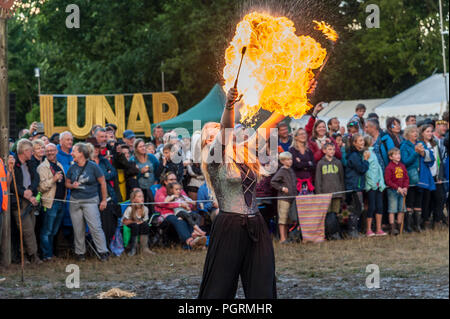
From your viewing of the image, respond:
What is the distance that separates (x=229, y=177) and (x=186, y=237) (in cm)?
565

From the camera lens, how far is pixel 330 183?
38.6 feet

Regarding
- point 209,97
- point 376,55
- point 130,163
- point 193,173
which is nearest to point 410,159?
point 193,173

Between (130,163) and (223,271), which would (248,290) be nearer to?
(223,271)

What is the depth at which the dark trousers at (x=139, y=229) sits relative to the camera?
35.1 ft

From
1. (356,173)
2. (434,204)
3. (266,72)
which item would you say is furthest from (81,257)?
(434,204)

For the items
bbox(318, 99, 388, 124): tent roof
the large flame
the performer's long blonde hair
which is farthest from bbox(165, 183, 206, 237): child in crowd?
bbox(318, 99, 388, 124): tent roof

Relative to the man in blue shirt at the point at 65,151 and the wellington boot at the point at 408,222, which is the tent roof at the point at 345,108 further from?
the man in blue shirt at the point at 65,151

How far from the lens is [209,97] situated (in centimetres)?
1919

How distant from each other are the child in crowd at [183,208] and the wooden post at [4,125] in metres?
2.39

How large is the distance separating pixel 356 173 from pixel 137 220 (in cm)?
372

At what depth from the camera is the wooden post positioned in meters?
9.93

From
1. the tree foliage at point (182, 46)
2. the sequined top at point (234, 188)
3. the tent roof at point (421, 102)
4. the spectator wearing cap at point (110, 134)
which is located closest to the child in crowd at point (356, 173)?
the spectator wearing cap at point (110, 134)

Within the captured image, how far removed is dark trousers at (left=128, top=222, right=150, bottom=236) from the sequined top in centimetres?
544

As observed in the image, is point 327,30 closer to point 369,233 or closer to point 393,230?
point 369,233
